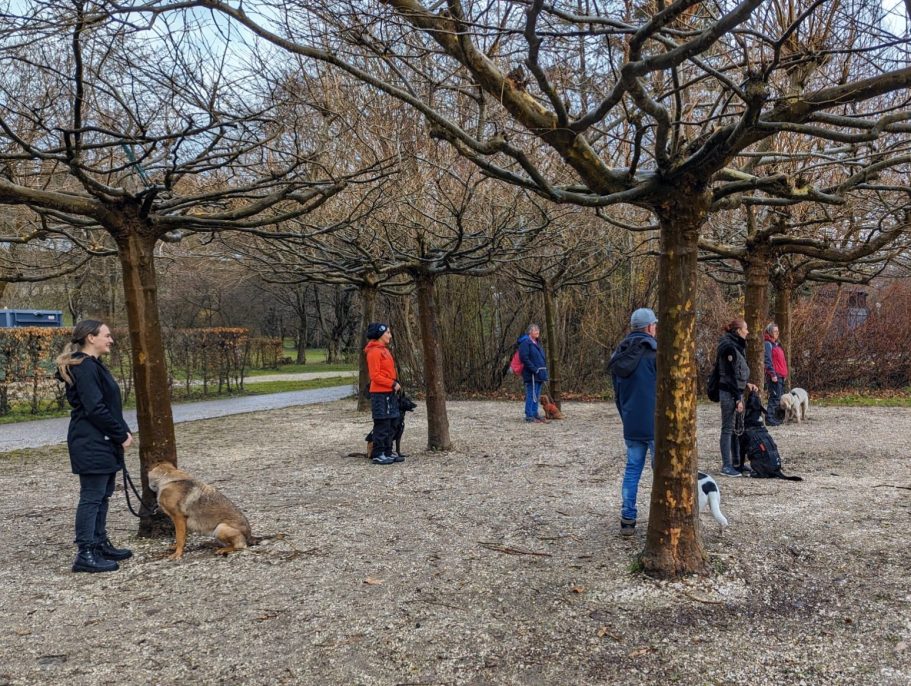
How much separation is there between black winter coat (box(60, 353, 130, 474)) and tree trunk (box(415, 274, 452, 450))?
16.8 feet

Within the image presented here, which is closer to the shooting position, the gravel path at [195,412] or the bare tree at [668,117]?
the bare tree at [668,117]

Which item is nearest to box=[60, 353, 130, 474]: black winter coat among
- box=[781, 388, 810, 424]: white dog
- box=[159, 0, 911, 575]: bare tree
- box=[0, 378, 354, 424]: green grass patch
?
box=[159, 0, 911, 575]: bare tree

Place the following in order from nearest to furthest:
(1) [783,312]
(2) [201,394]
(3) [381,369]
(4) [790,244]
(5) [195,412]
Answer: (3) [381,369]
(4) [790,244]
(1) [783,312]
(5) [195,412]
(2) [201,394]

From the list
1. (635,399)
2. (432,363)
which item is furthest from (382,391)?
(635,399)

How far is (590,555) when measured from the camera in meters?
5.41

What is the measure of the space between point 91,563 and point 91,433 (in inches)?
38.7

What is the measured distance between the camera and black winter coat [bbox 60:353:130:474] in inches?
209

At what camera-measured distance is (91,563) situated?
17.5ft

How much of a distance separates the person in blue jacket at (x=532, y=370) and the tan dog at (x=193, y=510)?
8.77 meters

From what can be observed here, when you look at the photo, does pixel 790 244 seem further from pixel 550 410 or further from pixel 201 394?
pixel 201 394

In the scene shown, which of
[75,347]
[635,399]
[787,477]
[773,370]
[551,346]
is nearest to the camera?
[75,347]

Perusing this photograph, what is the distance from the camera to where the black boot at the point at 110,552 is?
18.2 feet

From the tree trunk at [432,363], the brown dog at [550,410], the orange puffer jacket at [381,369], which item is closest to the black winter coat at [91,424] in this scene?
the orange puffer jacket at [381,369]

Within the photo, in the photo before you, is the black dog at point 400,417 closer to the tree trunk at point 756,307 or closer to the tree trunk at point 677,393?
the tree trunk at point 756,307
